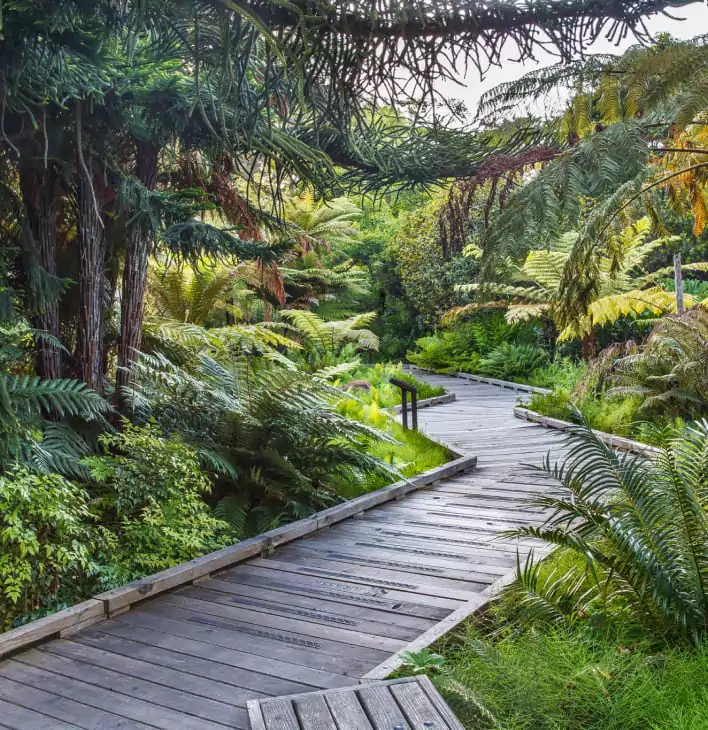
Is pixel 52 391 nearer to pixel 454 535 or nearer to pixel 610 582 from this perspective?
pixel 454 535

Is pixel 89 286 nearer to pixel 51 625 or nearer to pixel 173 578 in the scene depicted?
pixel 173 578

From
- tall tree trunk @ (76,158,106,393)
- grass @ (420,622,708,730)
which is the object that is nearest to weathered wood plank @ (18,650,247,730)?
Answer: grass @ (420,622,708,730)

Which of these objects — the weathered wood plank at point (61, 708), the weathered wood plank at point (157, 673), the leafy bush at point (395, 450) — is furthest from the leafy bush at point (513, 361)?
the weathered wood plank at point (61, 708)

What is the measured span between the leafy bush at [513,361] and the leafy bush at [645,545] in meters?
11.5

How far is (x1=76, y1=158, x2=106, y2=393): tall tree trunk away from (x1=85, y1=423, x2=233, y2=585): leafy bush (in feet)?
2.54

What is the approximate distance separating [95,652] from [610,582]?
7.52ft

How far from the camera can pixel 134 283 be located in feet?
17.8

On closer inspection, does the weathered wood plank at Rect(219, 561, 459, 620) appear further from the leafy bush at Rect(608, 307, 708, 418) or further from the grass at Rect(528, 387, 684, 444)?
the leafy bush at Rect(608, 307, 708, 418)

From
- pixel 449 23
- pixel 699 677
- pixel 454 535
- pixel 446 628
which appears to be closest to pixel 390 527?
pixel 454 535

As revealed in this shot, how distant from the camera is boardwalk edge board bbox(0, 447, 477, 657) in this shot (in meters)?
3.35

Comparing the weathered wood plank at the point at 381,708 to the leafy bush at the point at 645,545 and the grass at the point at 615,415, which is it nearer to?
the leafy bush at the point at 645,545

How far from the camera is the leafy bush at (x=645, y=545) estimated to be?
301 cm

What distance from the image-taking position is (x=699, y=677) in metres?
2.60

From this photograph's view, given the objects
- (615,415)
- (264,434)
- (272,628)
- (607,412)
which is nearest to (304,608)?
(272,628)
